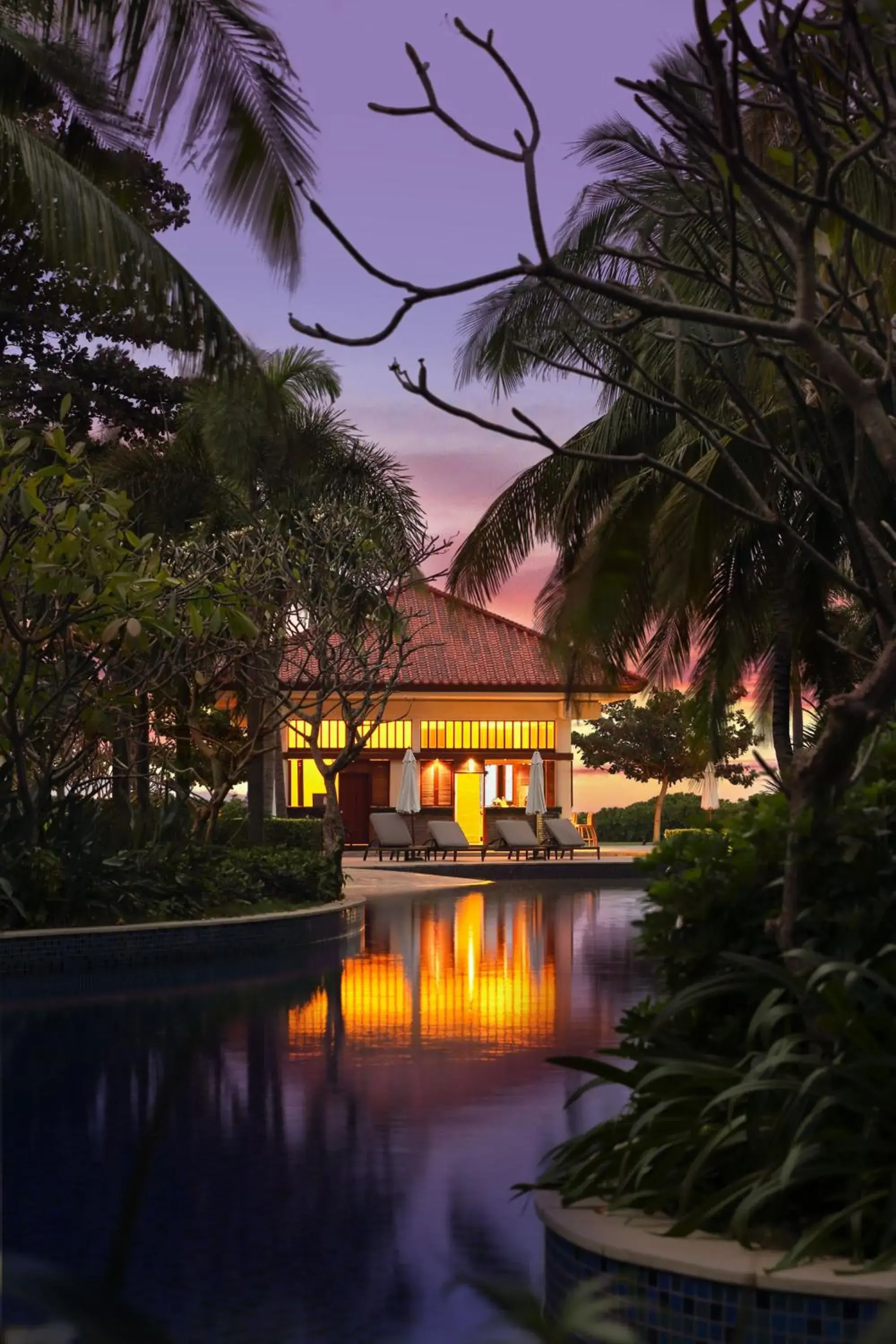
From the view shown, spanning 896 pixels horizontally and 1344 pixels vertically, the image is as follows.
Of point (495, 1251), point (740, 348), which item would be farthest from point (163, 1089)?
point (740, 348)

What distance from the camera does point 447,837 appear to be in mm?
32188

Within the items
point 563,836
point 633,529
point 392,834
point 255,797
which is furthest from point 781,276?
point 392,834

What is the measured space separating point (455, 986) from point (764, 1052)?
27.3ft

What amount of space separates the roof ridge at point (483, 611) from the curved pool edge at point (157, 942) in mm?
4487

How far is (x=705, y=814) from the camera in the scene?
5836 mm

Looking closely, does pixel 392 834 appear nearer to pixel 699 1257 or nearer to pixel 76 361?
pixel 76 361

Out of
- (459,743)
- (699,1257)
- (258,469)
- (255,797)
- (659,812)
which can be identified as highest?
(258,469)

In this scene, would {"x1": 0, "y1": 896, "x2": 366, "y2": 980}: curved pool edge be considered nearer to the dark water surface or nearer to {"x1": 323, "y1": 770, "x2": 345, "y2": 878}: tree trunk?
the dark water surface

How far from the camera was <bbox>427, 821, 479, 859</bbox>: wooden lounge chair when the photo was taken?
32.0 meters

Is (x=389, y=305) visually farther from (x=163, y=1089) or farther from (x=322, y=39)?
(x=163, y=1089)

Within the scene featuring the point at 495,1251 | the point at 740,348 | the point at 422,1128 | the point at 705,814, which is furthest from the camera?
the point at 740,348

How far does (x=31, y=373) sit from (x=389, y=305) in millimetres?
22351

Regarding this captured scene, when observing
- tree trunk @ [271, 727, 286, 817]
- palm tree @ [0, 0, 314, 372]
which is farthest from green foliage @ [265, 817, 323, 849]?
palm tree @ [0, 0, 314, 372]

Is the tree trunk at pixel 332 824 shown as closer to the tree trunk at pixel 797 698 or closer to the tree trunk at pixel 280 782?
the tree trunk at pixel 797 698
